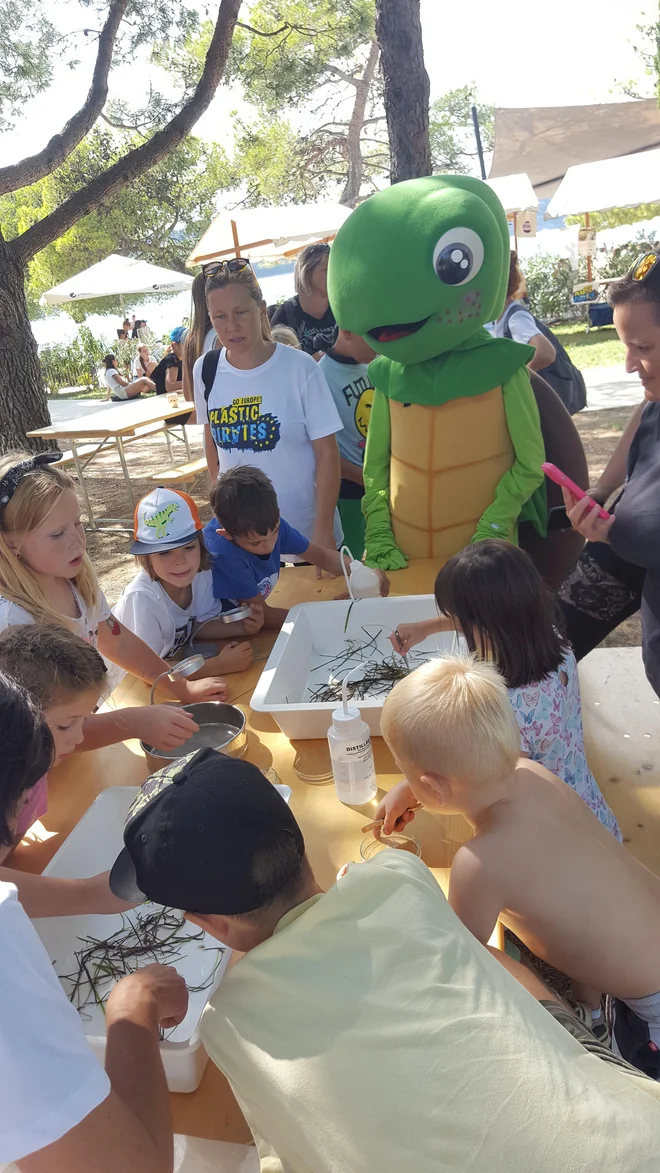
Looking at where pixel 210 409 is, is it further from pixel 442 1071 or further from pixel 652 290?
pixel 442 1071

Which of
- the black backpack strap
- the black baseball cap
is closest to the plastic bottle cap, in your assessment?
the black baseball cap

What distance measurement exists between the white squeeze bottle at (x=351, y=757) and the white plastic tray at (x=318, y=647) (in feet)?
0.49

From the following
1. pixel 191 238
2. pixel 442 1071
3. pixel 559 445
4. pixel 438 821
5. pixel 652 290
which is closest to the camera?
pixel 442 1071

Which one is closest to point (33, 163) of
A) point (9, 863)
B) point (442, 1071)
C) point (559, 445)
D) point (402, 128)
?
point (402, 128)

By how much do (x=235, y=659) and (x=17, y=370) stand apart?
13.6 ft

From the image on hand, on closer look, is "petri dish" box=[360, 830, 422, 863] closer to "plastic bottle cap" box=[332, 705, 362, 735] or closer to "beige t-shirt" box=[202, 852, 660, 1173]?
"plastic bottle cap" box=[332, 705, 362, 735]

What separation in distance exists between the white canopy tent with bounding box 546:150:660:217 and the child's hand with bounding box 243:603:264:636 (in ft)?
29.3

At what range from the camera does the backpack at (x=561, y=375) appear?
141 inches

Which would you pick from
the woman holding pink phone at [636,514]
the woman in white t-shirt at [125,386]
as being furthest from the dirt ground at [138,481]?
the woman holding pink phone at [636,514]

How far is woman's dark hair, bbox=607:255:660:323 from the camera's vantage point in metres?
1.51

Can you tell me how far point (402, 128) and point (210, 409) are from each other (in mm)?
2450

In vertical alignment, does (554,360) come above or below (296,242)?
below

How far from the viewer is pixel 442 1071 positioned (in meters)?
0.67

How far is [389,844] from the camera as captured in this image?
3.67 feet
